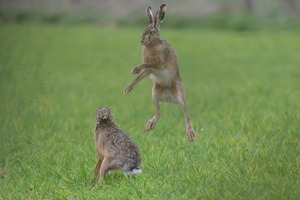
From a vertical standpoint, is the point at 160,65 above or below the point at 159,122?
above

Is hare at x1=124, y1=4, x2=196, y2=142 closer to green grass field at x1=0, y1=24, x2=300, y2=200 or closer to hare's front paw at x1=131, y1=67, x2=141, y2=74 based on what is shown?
hare's front paw at x1=131, y1=67, x2=141, y2=74

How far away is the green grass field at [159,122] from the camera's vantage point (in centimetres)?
627

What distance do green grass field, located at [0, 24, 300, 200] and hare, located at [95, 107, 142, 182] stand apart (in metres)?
0.16

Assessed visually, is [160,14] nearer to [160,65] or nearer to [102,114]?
[160,65]

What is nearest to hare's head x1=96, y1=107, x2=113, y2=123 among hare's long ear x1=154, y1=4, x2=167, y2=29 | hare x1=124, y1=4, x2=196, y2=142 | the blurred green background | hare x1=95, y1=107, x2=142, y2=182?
hare x1=95, y1=107, x2=142, y2=182

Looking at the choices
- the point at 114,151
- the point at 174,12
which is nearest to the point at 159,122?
the point at 114,151

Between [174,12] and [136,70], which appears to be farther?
[174,12]

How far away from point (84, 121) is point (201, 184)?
5.54 meters

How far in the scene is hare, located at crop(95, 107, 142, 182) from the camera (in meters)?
6.29

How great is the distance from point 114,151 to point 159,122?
4499mm

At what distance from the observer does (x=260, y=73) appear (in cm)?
1836

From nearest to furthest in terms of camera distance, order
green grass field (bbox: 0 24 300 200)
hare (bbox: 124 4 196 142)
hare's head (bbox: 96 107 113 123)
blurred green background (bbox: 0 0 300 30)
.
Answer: hare (bbox: 124 4 196 142)
green grass field (bbox: 0 24 300 200)
hare's head (bbox: 96 107 113 123)
blurred green background (bbox: 0 0 300 30)

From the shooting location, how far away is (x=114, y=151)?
6.32 meters

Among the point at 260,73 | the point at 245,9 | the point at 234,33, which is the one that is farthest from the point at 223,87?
the point at 245,9
